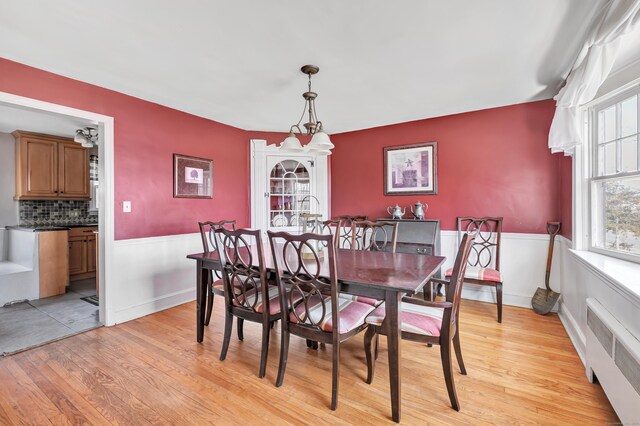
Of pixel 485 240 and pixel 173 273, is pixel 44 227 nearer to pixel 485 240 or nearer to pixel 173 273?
pixel 173 273

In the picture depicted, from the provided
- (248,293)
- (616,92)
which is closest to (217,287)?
(248,293)

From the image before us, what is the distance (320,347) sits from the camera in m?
2.43

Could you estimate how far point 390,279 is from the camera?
1706 millimetres

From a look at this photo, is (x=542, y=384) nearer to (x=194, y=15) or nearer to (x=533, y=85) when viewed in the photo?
(x=533, y=85)

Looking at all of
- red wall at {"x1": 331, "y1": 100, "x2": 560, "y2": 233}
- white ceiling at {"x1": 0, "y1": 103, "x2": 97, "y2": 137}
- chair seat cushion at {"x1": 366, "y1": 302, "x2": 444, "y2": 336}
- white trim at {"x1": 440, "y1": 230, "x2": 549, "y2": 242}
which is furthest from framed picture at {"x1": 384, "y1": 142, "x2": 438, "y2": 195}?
white ceiling at {"x1": 0, "y1": 103, "x2": 97, "y2": 137}

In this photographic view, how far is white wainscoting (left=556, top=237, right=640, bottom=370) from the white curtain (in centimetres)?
102

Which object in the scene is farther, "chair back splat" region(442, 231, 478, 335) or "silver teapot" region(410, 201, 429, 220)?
"silver teapot" region(410, 201, 429, 220)

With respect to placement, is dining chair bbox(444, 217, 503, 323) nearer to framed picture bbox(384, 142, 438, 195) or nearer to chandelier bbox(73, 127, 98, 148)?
framed picture bbox(384, 142, 438, 195)

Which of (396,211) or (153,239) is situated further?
(396,211)

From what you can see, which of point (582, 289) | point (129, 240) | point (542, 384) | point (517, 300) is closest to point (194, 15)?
point (129, 240)

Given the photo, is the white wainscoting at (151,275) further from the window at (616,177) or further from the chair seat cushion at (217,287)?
the window at (616,177)

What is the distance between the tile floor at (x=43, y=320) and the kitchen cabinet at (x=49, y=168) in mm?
1711

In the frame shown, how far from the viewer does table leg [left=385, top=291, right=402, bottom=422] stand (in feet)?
5.24

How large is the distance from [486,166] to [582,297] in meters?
1.75
